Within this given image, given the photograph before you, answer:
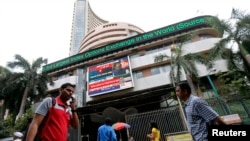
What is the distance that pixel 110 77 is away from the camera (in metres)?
22.0

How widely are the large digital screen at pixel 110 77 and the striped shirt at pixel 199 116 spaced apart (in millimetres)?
17926

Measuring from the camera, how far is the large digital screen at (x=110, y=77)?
837 inches

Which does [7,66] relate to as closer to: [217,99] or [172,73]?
[172,73]

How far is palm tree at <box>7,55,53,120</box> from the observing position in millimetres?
22781

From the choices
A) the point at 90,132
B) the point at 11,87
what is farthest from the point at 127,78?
the point at 11,87

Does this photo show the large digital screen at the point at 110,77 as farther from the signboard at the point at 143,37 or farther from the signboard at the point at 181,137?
the signboard at the point at 181,137

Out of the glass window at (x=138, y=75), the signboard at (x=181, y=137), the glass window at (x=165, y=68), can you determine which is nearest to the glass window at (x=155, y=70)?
the glass window at (x=165, y=68)

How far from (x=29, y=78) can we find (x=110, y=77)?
9621mm

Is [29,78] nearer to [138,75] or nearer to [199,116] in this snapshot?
[138,75]

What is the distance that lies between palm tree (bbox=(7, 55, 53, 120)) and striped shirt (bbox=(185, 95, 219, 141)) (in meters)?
23.0

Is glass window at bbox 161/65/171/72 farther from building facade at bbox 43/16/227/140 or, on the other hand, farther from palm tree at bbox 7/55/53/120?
palm tree at bbox 7/55/53/120

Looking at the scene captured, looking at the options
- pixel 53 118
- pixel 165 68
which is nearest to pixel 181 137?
pixel 53 118

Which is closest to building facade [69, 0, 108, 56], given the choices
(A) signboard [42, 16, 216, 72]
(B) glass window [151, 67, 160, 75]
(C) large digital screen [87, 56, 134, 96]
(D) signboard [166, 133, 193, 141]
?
(A) signboard [42, 16, 216, 72]

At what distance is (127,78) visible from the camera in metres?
21.4
